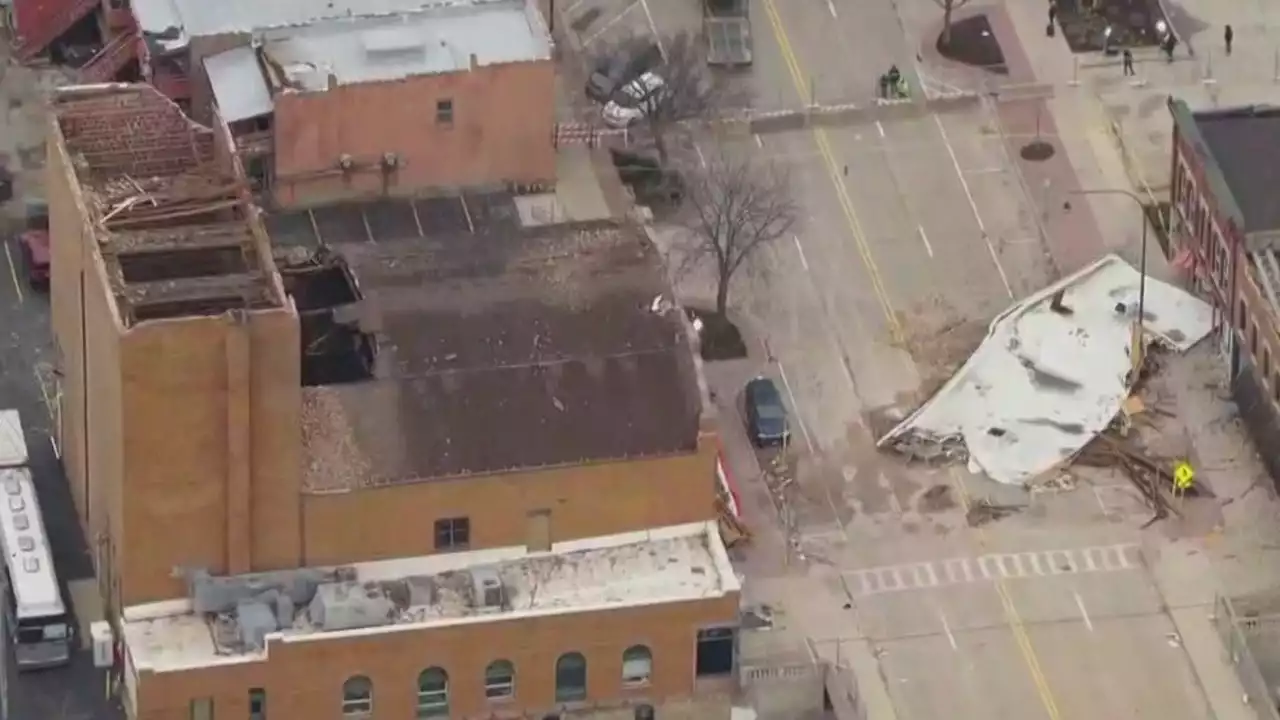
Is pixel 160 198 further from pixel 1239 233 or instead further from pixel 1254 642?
pixel 1239 233

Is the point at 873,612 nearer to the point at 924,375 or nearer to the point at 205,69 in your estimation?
the point at 924,375

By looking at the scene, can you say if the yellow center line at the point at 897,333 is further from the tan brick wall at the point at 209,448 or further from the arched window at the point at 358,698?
the tan brick wall at the point at 209,448

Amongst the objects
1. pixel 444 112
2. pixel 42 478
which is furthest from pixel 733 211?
pixel 42 478

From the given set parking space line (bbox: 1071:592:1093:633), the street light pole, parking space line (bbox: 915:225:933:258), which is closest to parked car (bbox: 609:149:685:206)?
parking space line (bbox: 915:225:933:258)

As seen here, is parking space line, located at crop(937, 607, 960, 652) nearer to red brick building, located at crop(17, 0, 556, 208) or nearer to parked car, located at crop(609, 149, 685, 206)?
red brick building, located at crop(17, 0, 556, 208)

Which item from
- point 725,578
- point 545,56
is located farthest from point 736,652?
point 545,56

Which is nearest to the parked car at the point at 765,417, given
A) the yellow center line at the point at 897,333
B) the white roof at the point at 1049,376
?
the white roof at the point at 1049,376

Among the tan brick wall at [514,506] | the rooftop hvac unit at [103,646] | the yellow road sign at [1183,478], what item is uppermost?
the tan brick wall at [514,506]
